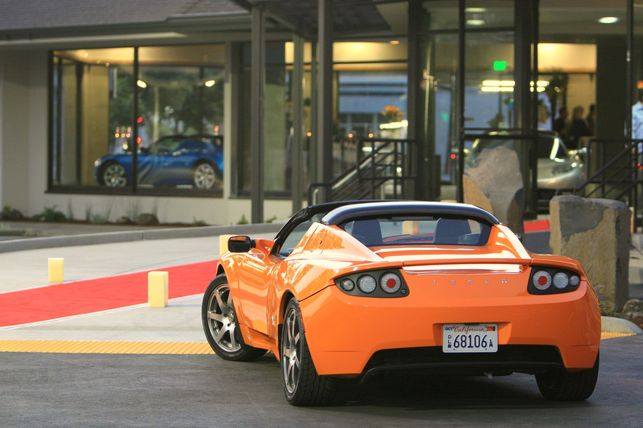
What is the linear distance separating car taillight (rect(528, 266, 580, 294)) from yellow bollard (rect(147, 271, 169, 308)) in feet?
19.0

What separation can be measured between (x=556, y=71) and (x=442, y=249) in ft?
73.5

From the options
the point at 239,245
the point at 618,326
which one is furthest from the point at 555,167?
the point at 239,245

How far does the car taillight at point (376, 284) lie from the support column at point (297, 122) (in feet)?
59.9

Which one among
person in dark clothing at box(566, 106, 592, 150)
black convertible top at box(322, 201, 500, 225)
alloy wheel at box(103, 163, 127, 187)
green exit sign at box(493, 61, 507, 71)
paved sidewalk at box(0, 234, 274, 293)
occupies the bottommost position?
paved sidewalk at box(0, 234, 274, 293)

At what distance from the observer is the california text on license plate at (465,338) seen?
754cm

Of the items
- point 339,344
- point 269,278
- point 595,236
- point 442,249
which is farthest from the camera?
point 595,236

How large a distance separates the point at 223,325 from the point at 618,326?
145 inches

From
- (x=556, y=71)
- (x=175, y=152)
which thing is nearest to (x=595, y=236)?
(x=556, y=71)

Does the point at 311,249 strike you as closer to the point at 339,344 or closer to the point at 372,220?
the point at 372,220

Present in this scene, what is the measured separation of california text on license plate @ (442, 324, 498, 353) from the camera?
7.54m

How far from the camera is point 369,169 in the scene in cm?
2477

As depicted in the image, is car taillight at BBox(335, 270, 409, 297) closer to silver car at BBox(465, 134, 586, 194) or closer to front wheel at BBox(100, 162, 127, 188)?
silver car at BBox(465, 134, 586, 194)

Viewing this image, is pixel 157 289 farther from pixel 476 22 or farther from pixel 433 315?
pixel 476 22

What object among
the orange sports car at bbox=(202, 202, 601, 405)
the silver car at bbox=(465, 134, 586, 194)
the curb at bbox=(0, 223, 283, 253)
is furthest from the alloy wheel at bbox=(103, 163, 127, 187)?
the orange sports car at bbox=(202, 202, 601, 405)
